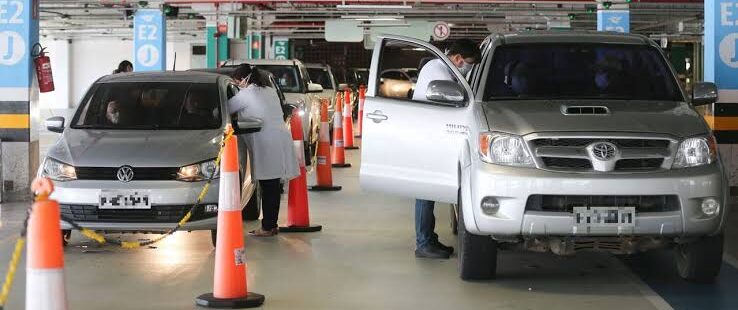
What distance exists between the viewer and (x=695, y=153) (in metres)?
7.53

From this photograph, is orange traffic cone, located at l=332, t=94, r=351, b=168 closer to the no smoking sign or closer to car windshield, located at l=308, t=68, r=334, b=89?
car windshield, located at l=308, t=68, r=334, b=89

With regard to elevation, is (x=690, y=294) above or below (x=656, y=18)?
below

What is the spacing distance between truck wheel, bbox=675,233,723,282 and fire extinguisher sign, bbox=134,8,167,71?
15864 millimetres

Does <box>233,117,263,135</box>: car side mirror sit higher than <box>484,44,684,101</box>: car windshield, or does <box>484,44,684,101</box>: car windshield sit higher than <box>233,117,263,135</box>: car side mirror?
<box>484,44,684,101</box>: car windshield

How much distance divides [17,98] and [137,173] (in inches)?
213

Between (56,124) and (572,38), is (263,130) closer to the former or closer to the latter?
(56,124)

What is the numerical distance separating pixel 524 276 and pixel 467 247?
666 mm

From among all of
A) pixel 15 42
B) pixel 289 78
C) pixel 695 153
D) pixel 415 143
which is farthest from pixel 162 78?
Result: pixel 289 78

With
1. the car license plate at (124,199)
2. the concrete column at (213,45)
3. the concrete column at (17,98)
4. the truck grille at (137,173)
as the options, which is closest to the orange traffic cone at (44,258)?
the car license plate at (124,199)

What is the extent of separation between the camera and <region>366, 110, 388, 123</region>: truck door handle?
8562 mm

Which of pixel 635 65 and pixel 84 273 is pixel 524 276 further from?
pixel 84 273

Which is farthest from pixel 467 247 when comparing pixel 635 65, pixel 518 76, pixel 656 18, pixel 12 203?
pixel 656 18

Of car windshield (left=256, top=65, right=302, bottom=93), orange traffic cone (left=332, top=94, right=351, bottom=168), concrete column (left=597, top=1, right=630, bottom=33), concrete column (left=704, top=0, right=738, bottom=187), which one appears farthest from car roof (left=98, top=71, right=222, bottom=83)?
concrete column (left=597, top=1, right=630, bottom=33)

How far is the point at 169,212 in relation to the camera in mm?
8867
